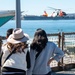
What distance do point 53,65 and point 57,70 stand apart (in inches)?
9.5

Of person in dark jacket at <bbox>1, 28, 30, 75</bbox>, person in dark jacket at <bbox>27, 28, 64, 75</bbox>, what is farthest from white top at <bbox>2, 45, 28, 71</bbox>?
person in dark jacket at <bbox>27, 28, 64, 75</bbox>

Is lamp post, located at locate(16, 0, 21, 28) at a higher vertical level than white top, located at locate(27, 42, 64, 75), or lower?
higher

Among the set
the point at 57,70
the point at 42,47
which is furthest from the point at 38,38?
the point at 57,70

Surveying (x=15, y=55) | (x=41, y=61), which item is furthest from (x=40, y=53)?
(x=15, y=55)

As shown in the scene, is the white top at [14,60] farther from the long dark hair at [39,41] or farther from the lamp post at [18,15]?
the lamp post at [18,15]

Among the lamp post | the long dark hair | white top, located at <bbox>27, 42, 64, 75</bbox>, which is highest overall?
the lamp post

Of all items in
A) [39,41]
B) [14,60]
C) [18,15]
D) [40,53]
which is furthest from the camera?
[18,15]

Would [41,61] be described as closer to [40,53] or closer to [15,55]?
[40,53]

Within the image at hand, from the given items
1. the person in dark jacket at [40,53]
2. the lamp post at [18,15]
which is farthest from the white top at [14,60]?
the lamp post at [18,15]

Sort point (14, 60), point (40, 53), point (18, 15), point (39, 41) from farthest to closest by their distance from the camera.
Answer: point (18, 15)
point (40, 53)
point (39, 41)
point (14, 60)

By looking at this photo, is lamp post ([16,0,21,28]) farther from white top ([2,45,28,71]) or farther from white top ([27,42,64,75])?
white top ([2,45,28,71])

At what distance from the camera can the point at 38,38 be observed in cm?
608

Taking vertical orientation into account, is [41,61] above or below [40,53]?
below

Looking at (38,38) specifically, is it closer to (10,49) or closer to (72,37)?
(10,49)
